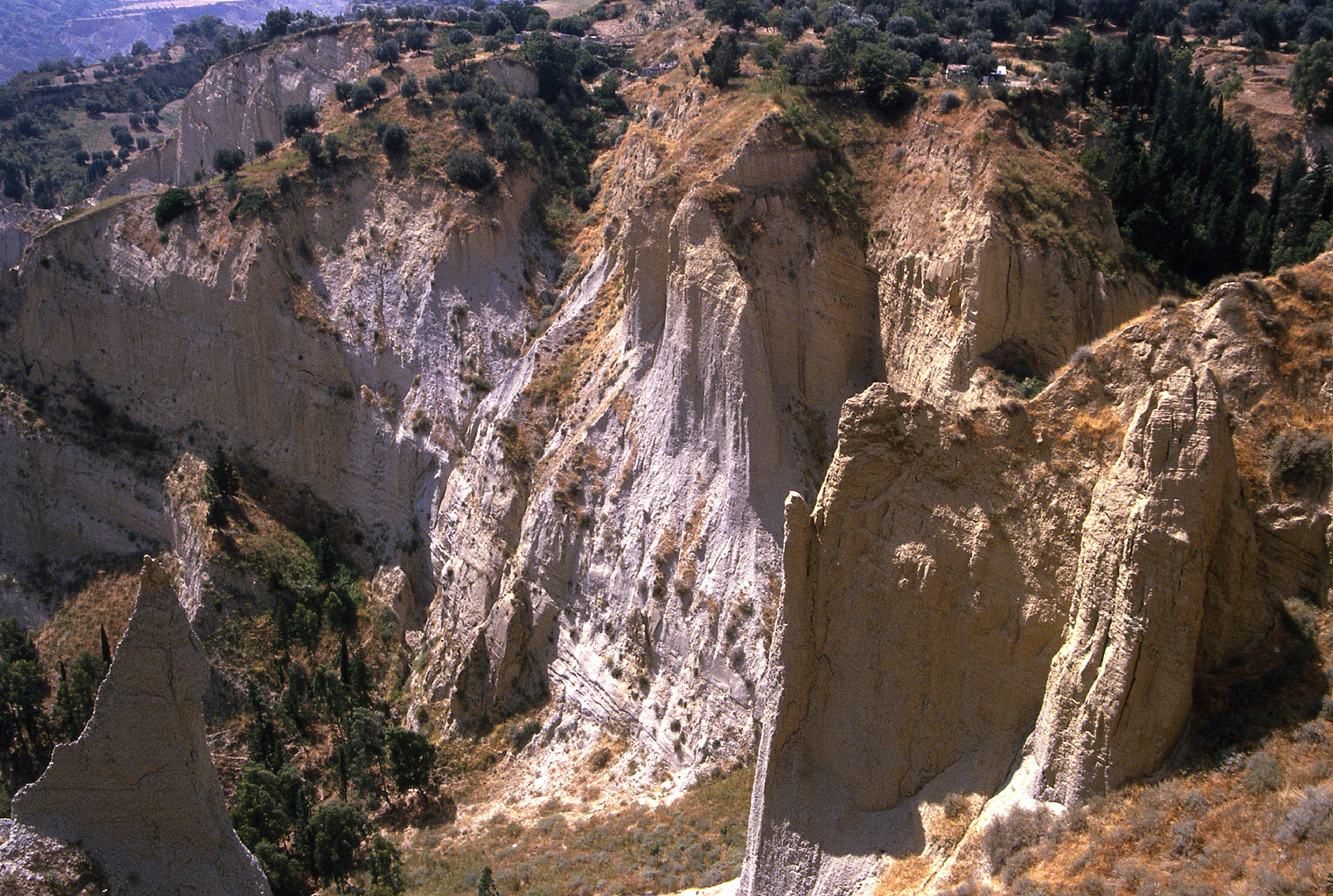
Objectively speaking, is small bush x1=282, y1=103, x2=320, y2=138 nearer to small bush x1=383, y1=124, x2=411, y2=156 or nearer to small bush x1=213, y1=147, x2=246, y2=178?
small bush x1=213, y1=147, x2=246, y2=178

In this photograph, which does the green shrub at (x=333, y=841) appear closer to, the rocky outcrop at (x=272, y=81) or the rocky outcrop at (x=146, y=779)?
the rocky outcrop at (x=146, y=779)

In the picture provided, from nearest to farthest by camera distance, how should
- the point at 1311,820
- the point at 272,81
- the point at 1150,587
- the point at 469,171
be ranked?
the point at 1311,820, the point at 1150,587, the point at 469,171, the point at 272,81

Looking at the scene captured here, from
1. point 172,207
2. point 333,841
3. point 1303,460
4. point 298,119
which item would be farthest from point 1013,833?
point 298,119

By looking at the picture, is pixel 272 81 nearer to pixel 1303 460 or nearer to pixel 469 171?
pixel 469 171

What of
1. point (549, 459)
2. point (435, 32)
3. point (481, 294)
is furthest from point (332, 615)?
point (435, 32)

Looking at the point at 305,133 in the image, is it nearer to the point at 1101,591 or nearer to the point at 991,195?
the point at 991,195
